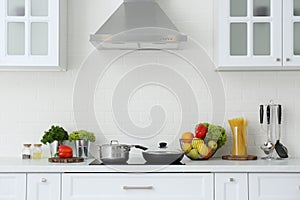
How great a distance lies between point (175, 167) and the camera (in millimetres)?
3217

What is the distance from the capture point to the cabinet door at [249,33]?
3.54 meters

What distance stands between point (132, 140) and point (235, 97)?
0.84 m

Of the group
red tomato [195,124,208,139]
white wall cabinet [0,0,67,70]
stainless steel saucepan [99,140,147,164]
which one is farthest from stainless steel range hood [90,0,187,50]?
stainless steel saucepan [99,140,147,164]

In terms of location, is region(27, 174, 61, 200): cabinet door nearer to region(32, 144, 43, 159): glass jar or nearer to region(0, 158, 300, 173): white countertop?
region(0, 158, 300, 173): white countertop

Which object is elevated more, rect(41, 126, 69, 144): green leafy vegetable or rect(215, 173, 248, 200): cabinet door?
rect(41, 126, 69, 144): green leafy vegetable

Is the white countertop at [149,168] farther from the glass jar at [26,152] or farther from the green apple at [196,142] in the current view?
the glass jar at [26,152]

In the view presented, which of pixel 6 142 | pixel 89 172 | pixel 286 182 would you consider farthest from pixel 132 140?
pixel 286 182

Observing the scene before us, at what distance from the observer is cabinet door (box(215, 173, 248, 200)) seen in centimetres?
322

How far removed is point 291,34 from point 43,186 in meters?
1.94

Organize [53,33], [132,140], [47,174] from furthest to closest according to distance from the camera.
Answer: [132,140]
[53,33]
[47,174]

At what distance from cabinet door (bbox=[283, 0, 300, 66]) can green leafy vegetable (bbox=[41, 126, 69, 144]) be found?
5.32 ft

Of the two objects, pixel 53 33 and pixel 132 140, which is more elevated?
pixel 53 33

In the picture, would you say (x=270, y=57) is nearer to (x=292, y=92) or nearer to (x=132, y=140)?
(x=292, y=92)

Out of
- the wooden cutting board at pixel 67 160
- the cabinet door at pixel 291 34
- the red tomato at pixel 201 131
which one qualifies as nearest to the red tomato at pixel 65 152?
the wooden cutting board at pixel 67 160
